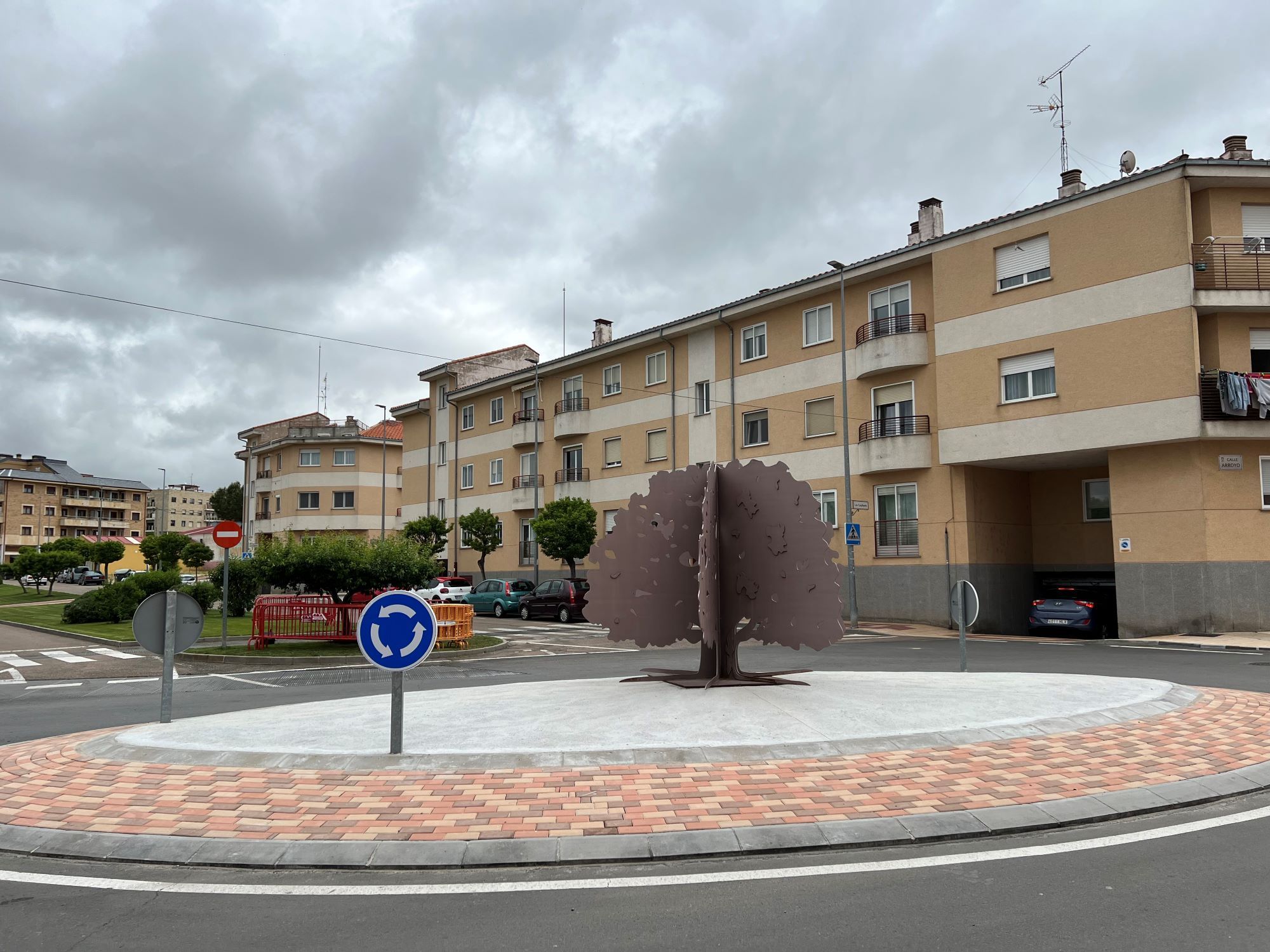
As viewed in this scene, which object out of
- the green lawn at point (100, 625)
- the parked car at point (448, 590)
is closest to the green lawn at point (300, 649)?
the green lawn at point (100, 625)

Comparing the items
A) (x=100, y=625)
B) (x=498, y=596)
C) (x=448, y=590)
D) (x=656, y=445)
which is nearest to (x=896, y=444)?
(x=656, y=445)

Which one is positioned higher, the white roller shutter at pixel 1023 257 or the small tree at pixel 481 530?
the white roller shutter at pixel 1023 257

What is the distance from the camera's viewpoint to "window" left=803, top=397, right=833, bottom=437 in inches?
1225

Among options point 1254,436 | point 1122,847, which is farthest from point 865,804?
point 1254,436

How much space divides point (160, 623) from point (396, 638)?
3.05 meters

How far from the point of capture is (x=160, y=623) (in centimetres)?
847

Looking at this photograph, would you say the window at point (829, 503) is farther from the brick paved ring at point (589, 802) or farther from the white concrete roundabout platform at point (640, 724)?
the brick paved ring at point (589, 802)

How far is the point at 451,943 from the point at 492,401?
146 ft

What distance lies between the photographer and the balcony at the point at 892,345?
28.2 metres

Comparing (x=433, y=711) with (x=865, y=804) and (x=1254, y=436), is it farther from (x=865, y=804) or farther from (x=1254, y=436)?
(x=1254, y=436)

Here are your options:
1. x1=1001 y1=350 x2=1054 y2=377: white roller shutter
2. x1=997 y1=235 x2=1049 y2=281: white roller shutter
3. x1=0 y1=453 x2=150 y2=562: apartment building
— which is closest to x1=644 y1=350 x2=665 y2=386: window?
x1=997 y1=235 x2=1049 y2=281: white roller shutter

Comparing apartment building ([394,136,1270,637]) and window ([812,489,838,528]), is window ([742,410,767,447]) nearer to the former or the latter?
apartment building ([394,136,1270,637])

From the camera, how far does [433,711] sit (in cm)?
877

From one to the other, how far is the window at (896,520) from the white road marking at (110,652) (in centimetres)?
2106
